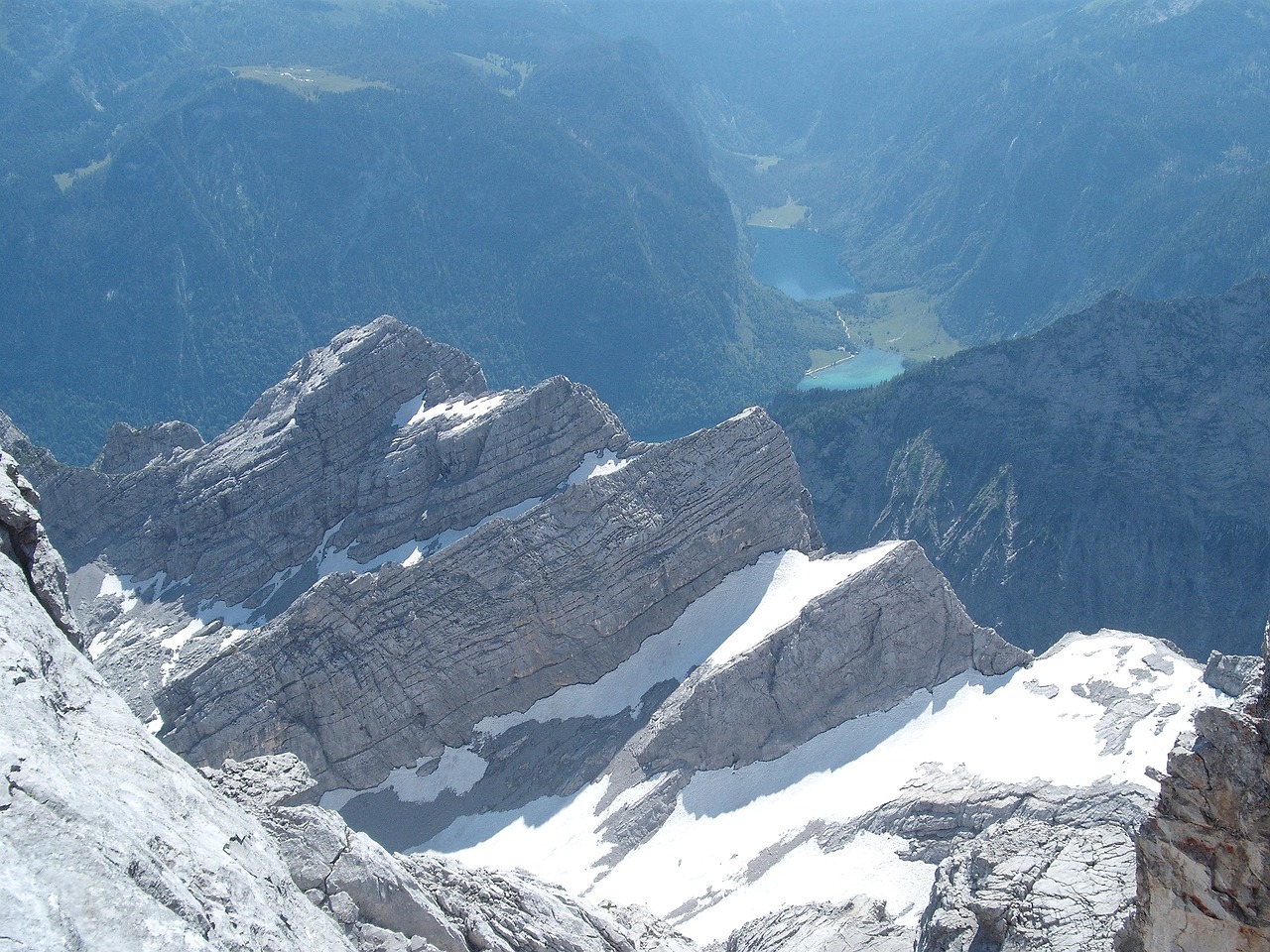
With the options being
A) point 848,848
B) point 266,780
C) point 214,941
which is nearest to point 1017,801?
point 848,848

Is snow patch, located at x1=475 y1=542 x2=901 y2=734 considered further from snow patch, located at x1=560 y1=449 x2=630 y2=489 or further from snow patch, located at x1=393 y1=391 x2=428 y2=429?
snow patch, located at x1=393 y1=391 x2=428 y2=429

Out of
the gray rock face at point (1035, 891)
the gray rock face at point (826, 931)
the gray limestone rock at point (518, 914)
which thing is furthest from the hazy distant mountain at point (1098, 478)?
the gray limestone rock at point (518, 914)

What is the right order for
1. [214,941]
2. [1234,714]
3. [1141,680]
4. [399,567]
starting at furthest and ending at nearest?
[399,567], [1141,680], [1234,714], [214,941]

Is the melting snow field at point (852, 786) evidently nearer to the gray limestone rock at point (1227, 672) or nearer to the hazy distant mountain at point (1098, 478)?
the gray limestone rock at point (1227, 672)

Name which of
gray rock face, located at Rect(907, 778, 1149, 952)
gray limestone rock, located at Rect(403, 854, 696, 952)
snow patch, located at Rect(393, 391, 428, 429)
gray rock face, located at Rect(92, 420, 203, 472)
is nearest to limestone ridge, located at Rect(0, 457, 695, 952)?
gray limestone rock, located at Rect(403, 854, 696, 952)

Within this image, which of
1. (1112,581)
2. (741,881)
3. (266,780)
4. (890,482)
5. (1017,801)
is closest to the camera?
(266,780)

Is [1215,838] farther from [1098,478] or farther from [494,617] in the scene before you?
[1098,478]

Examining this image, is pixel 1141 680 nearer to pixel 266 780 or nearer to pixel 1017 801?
pixel 1017 801
